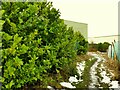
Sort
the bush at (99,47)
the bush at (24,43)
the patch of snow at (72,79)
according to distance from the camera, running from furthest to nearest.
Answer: the bush at (99,47) → the patch of snow at (72,79) → the bush at (24,43)

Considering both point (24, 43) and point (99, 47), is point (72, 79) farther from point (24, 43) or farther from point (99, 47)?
point (99, 47)

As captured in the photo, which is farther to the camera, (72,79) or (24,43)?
(72,79)

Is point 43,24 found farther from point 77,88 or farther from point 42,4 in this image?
point 77,88

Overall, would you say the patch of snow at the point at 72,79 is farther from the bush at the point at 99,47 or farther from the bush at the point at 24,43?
the bush at the point at 99,47

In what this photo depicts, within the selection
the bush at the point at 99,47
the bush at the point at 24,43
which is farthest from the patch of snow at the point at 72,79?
the bush at the point at 99,47

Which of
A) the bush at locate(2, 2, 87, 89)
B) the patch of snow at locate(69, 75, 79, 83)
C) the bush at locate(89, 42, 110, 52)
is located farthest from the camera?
the bush at locate(89, 42, 110, 52)

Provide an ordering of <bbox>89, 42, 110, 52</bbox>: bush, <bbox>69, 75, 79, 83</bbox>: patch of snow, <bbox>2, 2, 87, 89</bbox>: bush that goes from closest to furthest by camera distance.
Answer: <bbox>2, 2, 87, 89</bbox>: bush < <bbox>69, 75, 79, 83</bbox>: patch of snow < <bbox>89, 42, 110, 52</bbox>: bush

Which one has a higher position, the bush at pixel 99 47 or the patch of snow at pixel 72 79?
the bush at pixel 99 47

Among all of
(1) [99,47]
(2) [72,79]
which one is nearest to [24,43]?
(2) [72,79]

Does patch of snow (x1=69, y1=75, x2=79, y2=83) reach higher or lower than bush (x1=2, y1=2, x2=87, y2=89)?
lower

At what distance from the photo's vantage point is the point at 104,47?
70.2 ft

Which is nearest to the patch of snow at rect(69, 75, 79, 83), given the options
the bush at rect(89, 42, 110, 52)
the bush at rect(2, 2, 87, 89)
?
the bush at rect(2, 2, 87, 89)

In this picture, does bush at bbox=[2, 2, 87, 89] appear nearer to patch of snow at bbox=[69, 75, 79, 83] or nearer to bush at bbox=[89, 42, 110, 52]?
patch of snow at bbox=[69, 75, 79, 83]

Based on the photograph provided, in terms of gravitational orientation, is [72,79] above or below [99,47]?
below
